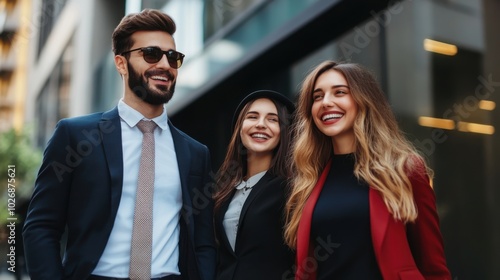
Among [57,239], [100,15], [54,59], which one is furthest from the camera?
[54,59]

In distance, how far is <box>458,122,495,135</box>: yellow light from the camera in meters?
6.23

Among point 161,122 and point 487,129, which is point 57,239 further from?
point 487,129

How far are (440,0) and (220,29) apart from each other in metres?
5.91

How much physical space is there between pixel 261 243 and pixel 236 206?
0.39 meters

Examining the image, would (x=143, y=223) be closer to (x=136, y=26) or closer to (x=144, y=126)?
(x=144, y=126)

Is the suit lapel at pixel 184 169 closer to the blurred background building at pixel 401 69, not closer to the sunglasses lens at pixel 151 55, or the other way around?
the sunglasses lens at pixel 151 55

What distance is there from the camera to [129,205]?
3.17 meters

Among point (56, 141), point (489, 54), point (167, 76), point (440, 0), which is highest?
point (440, 0)

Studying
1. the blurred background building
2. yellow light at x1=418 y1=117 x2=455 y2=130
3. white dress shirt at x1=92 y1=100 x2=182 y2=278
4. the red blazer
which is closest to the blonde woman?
the red blazer

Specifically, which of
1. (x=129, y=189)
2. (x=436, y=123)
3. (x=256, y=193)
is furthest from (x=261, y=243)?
(x=436, y=123)

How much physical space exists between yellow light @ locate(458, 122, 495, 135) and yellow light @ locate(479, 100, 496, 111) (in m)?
0.18

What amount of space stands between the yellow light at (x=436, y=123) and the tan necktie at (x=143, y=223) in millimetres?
4488

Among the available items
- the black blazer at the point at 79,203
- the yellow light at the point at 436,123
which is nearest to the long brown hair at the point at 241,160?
the black blazer at the point at 79,203

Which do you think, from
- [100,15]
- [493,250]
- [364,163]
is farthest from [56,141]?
[100,15]
